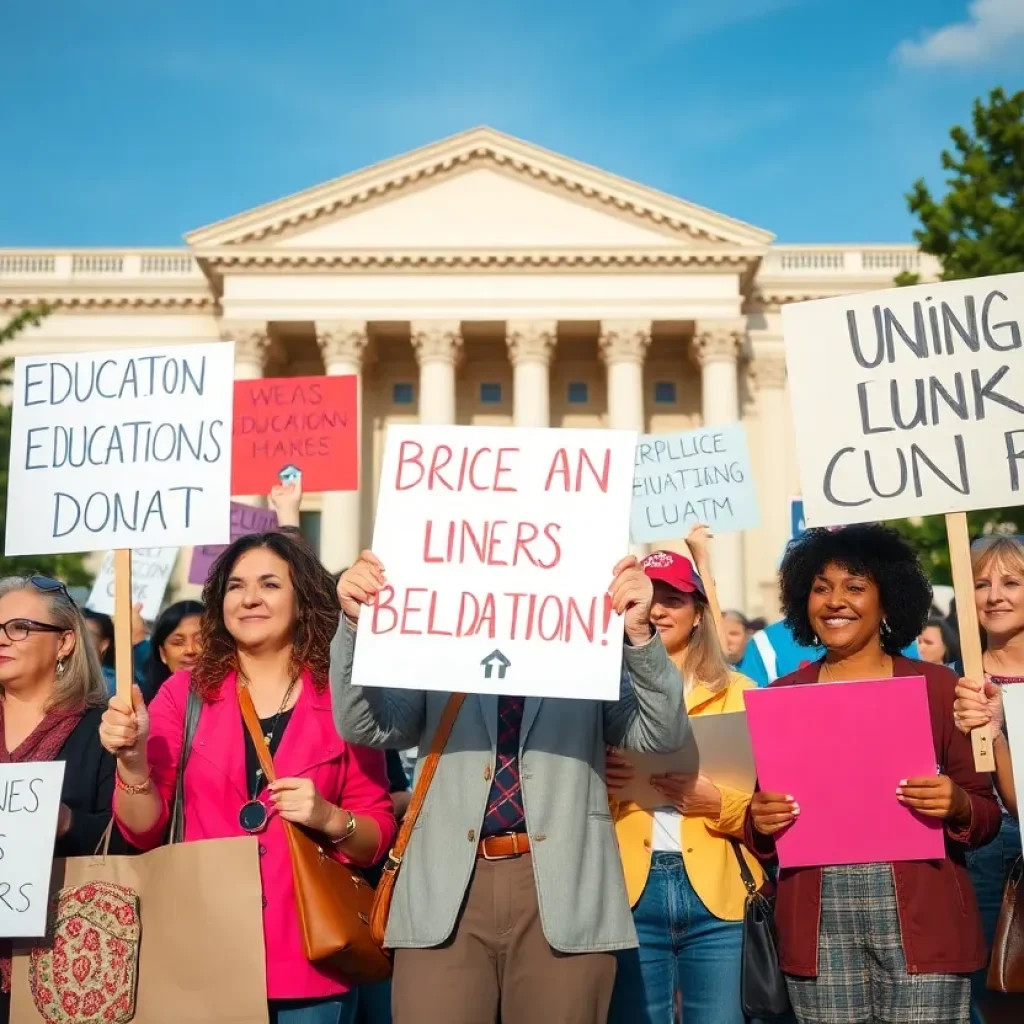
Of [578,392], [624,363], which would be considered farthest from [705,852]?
[578,392]

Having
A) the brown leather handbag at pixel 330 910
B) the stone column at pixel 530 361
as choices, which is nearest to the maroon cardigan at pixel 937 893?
the brown leather handbag at pixel 330 910

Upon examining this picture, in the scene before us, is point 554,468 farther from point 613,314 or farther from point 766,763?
point 613,314

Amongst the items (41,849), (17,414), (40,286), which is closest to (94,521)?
(17,414)

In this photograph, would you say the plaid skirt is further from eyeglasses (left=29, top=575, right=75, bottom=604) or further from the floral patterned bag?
eyeglasses (left=29, top=575, right=75, bottom=604)

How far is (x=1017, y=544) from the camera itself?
496 centimetres

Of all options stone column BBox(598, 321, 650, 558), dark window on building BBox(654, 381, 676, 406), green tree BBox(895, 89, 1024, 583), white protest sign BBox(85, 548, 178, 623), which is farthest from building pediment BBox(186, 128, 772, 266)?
white protest sign BBox(85, 548, 178, 623)

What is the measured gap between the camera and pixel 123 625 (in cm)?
407

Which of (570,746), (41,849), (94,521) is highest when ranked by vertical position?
(94,521)

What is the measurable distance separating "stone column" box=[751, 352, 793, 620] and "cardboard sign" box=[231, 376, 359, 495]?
107ft

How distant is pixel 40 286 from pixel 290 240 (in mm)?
8819

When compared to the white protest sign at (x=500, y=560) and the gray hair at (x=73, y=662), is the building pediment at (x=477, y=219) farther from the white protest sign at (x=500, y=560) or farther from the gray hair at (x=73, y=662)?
the white protest sign at (x=500, y=560)

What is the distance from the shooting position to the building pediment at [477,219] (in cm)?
3988

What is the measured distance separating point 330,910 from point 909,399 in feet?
7.87

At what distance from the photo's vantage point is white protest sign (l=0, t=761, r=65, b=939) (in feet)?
12.7
